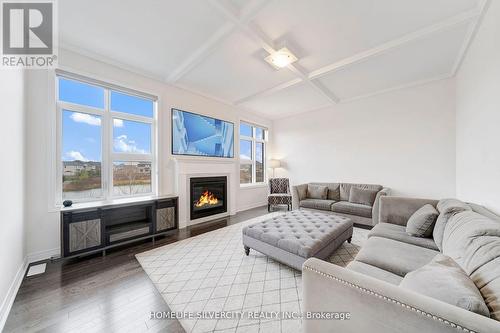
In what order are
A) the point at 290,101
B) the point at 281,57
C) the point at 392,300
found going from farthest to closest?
the point at 290,101, the point at 281,57, the point at 392,300

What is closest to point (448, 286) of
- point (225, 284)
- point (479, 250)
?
point (479, 250)

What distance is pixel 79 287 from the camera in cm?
190

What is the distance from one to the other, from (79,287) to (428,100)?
6.23 metres

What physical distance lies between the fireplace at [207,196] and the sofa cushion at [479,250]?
12.3ft

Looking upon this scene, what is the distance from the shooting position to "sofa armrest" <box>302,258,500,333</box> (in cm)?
68

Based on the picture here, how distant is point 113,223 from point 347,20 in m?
4.30

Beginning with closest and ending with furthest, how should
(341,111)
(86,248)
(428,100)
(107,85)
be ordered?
(86,248)
(107,85)
(428,100)
(341,111)

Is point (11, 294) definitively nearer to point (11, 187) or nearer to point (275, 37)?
point (11, 187)

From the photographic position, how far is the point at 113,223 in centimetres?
292

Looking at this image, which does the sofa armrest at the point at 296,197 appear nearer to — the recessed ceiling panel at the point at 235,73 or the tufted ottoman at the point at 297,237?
the tufted ottoman at the point at 297,237

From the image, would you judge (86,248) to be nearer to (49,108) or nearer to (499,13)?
(49,108)

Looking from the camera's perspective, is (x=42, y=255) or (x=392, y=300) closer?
(x=392, y=300)

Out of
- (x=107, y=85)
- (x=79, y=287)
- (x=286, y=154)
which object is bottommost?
(x=79, y=287)

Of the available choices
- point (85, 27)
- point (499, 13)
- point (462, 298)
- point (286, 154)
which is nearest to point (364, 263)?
point (462, 298)
